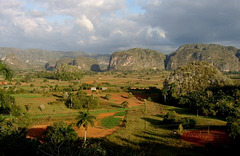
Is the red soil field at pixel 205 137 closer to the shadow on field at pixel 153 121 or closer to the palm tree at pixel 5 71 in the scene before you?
the shadow on field at pixel 153 121

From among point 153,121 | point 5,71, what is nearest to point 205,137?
point 153,121

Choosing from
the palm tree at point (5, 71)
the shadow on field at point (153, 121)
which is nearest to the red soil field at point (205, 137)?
the shadow on field at point (153, 121)

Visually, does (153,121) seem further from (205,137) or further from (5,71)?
(5,71)

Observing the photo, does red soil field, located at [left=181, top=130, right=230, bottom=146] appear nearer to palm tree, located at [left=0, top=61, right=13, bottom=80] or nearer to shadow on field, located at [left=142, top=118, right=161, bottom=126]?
shadow on field, located at [left=142, top=118, right=161, bottom=126]

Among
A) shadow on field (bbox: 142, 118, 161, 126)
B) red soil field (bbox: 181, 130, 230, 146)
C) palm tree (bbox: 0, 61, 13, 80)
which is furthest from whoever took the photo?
shadow on field (bbox: 142, 118, 161, 126)

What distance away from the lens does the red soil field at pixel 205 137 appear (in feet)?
116

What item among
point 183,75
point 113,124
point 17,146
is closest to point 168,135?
point 113,124

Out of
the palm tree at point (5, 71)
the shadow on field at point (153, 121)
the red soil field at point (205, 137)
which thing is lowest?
the shadow on field at point (153, 121)

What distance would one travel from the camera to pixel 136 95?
10400 centimetres

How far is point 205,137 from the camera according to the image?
126ft

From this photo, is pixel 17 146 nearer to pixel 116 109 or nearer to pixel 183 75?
pixel 116 109

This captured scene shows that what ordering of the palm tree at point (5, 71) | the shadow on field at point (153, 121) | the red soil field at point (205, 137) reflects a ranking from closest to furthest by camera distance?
the palm tree at point (5, 71) < the red soil field at point (205, 137) < the shadow on field at point (153, 121)

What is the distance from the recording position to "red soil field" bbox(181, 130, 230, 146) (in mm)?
35312

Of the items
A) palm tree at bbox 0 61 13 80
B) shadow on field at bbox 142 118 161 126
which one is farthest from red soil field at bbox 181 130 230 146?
palm tree at bbox 0 61 13 80
